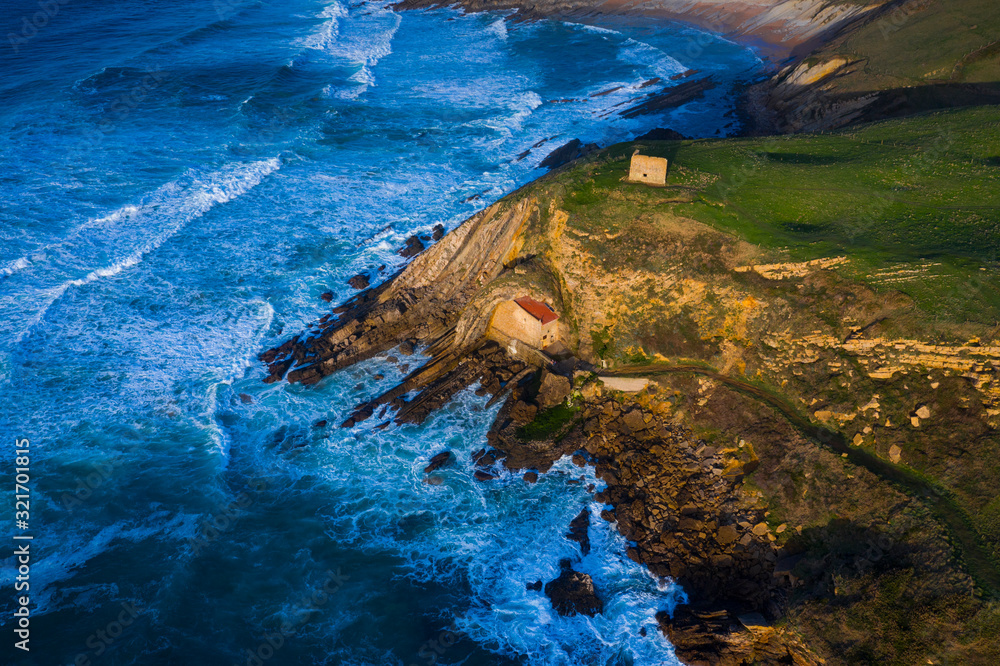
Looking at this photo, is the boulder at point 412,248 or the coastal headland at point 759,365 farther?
the boulder at point 412,248

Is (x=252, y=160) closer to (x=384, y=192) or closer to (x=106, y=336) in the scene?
(x=384, y=192)

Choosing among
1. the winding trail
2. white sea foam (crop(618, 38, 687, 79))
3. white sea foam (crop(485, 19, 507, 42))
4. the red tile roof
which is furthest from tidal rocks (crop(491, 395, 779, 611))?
white sea foam (crop(485, 19, 507, 42))

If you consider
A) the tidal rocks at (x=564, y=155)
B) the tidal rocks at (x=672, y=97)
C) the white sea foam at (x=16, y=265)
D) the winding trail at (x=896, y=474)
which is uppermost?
the tidal rocks at (x=672, y=97)

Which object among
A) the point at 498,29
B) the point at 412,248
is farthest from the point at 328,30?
the point at 412,248

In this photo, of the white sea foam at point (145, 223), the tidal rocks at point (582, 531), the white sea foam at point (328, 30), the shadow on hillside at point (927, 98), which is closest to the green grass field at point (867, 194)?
the shadow on hillside at point (927, 98)

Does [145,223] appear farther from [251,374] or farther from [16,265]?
[251,374]

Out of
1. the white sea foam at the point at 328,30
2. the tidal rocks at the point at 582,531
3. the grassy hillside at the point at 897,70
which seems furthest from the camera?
the white sea foam at the point at 328,30

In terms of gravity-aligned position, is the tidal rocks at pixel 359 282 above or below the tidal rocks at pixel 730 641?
above

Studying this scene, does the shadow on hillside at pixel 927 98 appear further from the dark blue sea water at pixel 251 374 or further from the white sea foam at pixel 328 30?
the white sea foam at pixel 328 30

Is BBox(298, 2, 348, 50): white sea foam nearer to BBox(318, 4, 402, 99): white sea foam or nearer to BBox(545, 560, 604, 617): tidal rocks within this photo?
BBox(318, 4, 402, 99): white sea foam
